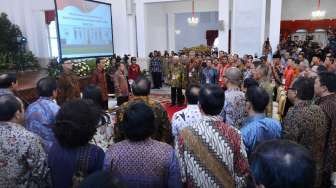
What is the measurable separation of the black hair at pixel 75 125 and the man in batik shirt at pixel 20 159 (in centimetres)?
24

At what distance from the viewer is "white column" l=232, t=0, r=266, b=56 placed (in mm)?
10125

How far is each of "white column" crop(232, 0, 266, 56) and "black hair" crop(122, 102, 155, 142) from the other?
31.1 ft

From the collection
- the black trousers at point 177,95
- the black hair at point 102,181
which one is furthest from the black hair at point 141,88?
the black trousers at point 177,95

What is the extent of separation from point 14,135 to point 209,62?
20.0ft

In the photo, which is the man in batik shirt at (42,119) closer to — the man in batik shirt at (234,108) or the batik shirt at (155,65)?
the man in batik shirt at (234,108)

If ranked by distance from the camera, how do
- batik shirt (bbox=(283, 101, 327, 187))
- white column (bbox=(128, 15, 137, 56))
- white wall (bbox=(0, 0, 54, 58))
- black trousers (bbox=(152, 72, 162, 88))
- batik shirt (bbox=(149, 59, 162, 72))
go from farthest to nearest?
white column (bbox=(128, 15, 137, 56)) → white wall (bbox=(0, 0, 54, 58)) → black trousers (bbox=(152, 72, 162, 88)) → batik shirt (bbox=(149, 59, 162, 72)) → batik shirt (bbox=(283, 101, 327, 187))

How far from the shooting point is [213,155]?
5.38 feet

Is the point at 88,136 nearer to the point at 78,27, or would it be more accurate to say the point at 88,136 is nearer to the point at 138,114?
the point at 138,114

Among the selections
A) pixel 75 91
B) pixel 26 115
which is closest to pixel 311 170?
pixel 26 115

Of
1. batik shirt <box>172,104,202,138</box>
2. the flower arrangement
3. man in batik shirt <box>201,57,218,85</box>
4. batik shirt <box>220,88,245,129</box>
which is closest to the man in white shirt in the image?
batik shirt <box>172,104,202,138</box>

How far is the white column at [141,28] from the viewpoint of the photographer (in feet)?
40.3

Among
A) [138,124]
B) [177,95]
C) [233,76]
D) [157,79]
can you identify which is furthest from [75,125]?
[157,79]

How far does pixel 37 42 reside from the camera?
12.0 metres

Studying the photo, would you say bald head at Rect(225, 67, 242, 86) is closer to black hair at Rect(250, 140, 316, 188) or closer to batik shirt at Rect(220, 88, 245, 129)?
batik shirt at Rect(220, 88, 245, 129)
